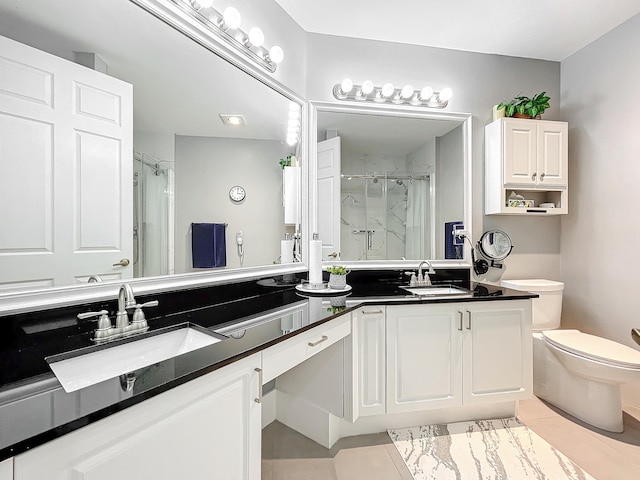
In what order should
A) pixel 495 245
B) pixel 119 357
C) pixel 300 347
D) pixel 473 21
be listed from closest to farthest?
pixel 119 357
pixel 300 347
pixel 473 21
pixel 495 245

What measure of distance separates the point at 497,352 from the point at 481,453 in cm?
54

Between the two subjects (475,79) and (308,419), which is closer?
(308,419)

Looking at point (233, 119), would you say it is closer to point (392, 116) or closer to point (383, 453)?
point (392, 116)

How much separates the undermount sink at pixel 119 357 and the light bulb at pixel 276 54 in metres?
1.51

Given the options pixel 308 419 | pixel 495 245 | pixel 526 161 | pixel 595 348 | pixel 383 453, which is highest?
pixel 526 161

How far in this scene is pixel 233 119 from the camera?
1636 millimetres

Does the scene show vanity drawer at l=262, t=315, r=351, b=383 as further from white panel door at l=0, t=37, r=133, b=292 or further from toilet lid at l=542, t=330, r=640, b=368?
toilet lid at l=542, t=330, r=640, b=368

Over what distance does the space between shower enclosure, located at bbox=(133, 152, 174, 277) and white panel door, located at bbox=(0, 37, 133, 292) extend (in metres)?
0.04

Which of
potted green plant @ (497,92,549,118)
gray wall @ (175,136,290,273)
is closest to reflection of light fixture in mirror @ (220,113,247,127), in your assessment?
gray wall @ (175,136,290,273)

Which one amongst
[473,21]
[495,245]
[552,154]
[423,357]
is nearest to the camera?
[423,357]

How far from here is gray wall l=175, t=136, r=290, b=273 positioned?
1.44 metres

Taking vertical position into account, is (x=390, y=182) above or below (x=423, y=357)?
above

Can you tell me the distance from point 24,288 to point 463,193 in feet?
8.25

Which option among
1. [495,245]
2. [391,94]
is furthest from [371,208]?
[495,245]
